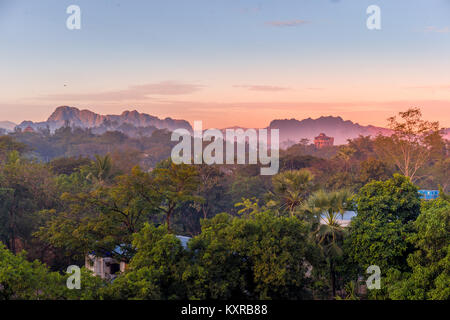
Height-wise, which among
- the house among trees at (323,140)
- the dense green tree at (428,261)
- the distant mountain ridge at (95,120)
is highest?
the distant mountain ridge at (95,120)

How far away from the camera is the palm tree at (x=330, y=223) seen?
1211cm

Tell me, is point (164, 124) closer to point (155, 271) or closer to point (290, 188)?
point (290, 188)

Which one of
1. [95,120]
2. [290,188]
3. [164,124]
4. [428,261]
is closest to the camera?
[428,261]

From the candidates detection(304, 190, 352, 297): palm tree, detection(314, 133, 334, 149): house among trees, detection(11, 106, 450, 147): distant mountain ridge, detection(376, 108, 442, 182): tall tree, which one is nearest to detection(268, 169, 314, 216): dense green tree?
detection(304, 190, 352, 297): palm tree

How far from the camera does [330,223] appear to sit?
12383 millimetres

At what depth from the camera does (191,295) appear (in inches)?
382

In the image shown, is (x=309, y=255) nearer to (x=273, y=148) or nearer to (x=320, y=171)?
(x=320, y=171)

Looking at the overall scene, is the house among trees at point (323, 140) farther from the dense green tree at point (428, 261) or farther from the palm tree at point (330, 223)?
the dense green tree at point (428, 261)

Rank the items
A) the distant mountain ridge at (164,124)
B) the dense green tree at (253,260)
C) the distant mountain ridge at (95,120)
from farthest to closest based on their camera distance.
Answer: the distant mountain ridge at (95,120) → the distant mountain ridge at (164,124) → the dense green tree at (253,260)

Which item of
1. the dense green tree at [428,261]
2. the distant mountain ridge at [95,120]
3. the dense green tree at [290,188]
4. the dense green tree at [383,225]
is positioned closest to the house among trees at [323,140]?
the distant mountain ridge at [95,120]

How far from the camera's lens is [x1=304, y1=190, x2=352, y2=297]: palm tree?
1211 centimetres

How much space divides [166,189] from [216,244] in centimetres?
566

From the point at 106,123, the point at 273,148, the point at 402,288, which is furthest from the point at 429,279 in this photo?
the point at 106,123

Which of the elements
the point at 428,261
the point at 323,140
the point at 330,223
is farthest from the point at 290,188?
the point at 323,140
